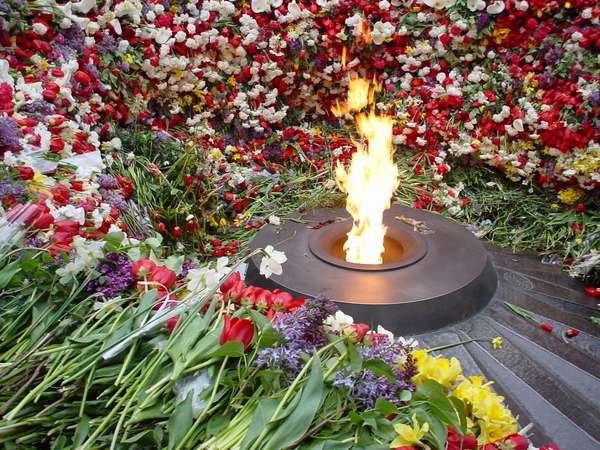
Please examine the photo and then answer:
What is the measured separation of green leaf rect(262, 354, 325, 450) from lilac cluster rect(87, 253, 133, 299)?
0.60m

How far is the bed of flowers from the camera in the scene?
1.03 metres

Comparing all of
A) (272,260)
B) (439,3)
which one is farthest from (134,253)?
(439,3)

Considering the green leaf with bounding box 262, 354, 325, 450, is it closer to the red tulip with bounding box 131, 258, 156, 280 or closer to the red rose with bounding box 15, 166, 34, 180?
the red tulip with bounding box 131, 258, 156, 280

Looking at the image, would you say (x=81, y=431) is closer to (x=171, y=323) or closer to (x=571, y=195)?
(x=171, y=323)

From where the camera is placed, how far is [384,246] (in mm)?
2982

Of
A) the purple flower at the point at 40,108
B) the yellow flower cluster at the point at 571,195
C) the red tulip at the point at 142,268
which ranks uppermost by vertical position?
the purple flower at the point at 40,108

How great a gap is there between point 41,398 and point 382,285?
1.65 metres

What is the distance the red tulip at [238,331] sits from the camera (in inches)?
43.8

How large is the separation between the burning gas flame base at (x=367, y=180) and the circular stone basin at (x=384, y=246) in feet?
0.17

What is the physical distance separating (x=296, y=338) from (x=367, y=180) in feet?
7.65

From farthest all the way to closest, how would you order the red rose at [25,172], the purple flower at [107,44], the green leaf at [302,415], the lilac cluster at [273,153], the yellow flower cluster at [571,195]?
1. the lilac cluster at [273,153]
2. the yellow flower cluster at [571,195]
3. the purple flower at [107,44]
4. the red rose at [25,172]
5. the green leaf at [302,415]

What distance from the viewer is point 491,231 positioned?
12.0ft

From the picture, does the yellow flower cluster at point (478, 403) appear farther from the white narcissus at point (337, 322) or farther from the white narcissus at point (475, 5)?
the white narcissus at point (475, 5)

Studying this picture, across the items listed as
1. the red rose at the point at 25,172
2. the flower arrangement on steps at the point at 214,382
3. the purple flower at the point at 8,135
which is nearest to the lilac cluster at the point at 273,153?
the purple flower at the point at 8,135
